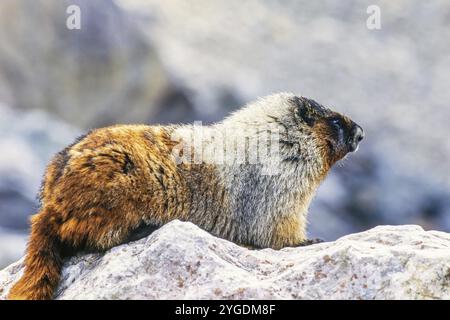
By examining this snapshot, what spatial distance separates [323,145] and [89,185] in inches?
95.6

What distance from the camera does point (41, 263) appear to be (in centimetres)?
535

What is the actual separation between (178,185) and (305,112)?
162cm

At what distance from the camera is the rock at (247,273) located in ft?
15.4

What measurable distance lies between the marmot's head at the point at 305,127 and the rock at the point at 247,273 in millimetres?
1759

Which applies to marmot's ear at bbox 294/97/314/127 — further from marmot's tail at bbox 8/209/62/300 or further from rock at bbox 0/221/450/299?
marmot's tail at bbox 8/209/62/300

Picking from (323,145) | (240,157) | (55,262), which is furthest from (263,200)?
(55,262)

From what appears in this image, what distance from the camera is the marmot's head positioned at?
22.5 ft

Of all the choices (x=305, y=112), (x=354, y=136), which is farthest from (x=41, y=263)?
(x=354, y=136)

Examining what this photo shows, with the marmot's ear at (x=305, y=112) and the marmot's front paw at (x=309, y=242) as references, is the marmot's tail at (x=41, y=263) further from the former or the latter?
the marmot's ear at (x=305, y=112)

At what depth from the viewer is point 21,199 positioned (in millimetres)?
14000

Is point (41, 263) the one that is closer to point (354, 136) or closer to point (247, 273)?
point (247, 273)

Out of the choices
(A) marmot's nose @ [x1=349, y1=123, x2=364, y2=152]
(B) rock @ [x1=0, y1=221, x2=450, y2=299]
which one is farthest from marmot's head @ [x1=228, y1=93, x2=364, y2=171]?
(B) rock @ [x1=0, y1=221, x2=450, y2=299]
